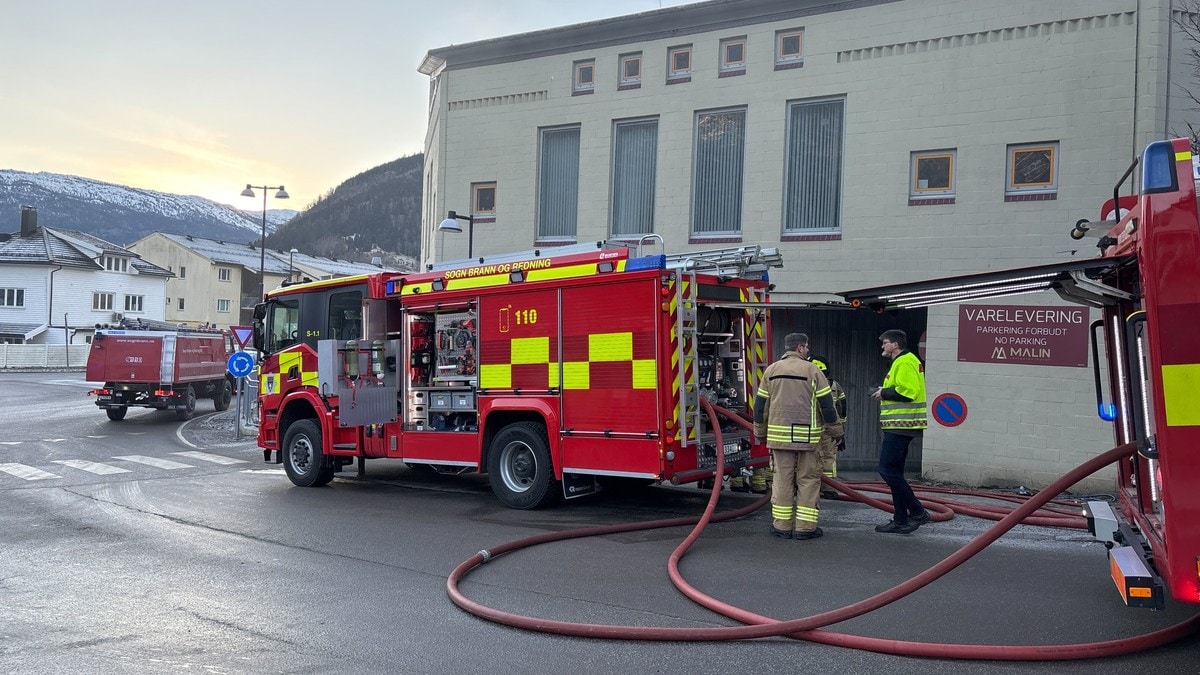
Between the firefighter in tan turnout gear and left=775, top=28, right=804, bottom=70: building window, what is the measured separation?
22.4ft

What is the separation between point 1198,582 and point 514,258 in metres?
7.06

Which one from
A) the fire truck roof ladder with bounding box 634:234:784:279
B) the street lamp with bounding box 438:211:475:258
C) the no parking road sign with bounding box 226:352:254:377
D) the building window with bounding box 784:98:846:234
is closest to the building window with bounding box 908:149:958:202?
the building window with bounding box 784:98:846:234

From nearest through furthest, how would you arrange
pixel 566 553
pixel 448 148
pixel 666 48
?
pixel 566 553 → pixel 666 48 → pixel 448 148

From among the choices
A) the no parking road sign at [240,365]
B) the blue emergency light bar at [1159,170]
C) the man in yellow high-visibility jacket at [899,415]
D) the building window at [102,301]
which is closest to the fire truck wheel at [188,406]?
the no parking road sign at [240,365]

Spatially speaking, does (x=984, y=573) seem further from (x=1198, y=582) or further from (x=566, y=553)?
(x=566, y=553)

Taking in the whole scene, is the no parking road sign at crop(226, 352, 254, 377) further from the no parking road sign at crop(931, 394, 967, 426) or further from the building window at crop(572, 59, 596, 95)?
the no parking road sign at crop(931, 394, 967, 426)

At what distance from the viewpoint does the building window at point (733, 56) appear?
14055 millimetres

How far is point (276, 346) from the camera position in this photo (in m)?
12.4

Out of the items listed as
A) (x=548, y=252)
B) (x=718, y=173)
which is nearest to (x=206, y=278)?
(x=718, y=173)

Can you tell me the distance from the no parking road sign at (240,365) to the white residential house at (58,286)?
143 feet

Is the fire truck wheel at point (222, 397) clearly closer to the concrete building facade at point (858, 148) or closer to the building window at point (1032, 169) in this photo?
the concrete building facade at point (858, 148)

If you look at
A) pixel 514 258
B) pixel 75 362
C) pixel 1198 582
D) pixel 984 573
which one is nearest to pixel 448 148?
pixel 514 258

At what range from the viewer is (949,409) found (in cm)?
1223

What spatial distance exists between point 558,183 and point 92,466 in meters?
8.49
